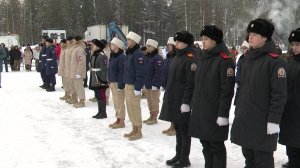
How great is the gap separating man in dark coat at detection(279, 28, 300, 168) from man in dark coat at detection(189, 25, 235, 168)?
75 cm

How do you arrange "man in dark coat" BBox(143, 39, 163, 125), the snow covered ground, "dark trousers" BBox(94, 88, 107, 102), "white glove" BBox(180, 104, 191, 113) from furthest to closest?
"dark trousers" BBox(94, 88, 107, 102) → "man in dark coat" BBox(143, 39, 163, 125) → the snow covered ground → "white glove" BBox(180, 104, 191, 113)

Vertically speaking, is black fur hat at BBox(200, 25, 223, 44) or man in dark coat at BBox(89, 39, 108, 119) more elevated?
black fur hat at BBox(200, 25, 223, 44)

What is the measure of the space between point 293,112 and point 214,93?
0.99 m

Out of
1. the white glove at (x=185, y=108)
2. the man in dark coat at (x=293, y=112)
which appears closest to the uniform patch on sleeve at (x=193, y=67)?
the white glove at (x=185, y=108)

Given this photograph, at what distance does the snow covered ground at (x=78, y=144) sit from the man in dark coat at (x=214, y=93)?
1.13 meters

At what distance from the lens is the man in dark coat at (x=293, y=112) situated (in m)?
4.69

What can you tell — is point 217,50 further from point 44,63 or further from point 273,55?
point 44,63

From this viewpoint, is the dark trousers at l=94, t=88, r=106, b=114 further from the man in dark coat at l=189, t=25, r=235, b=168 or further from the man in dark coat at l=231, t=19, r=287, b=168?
the man in dark coat at l=231, t=19, r=287, b=168

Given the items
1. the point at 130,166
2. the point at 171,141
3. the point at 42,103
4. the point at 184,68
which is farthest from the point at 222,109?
the point at 42,103

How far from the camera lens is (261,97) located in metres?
3.98

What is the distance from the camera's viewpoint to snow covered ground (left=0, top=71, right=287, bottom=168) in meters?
5.96

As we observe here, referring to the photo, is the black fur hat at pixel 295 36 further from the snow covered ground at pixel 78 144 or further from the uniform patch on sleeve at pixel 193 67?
the snow covered ground at pixel 78 144

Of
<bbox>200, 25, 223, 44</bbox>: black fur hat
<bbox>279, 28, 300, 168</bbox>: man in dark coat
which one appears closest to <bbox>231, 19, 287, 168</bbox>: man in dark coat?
<bbox>200, 25, 223, 44</bbox>: black fur hat

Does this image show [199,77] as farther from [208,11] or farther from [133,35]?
[208,11]
